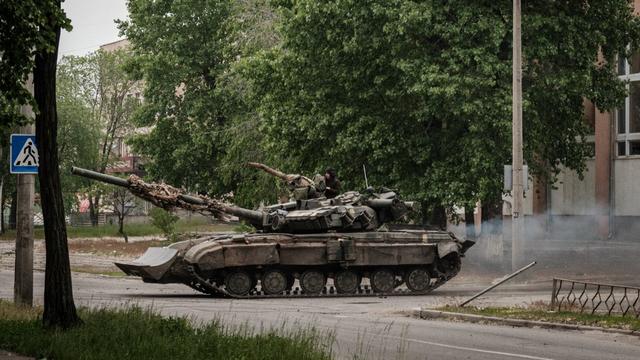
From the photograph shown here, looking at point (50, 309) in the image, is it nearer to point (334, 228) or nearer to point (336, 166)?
point (334, 228)

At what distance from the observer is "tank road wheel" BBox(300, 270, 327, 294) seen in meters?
26.0

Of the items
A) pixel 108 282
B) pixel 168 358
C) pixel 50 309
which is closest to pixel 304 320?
pixel 50 309

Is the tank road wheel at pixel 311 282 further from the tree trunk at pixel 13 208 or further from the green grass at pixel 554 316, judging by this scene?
the tree trunk at pixel 13 208

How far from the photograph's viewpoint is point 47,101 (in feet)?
46.6

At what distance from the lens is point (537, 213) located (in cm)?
4541

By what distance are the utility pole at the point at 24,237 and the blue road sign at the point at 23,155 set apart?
15.4 inches

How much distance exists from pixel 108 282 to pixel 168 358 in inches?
746

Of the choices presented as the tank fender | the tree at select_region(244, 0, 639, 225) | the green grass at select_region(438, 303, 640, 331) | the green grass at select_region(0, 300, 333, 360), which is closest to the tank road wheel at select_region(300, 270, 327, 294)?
the tank fender

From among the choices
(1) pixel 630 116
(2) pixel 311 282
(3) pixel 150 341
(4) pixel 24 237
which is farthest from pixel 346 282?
(1) pixel 630 116

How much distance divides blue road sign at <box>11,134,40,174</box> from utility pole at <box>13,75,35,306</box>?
392 mm

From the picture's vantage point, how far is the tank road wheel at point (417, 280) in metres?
27.5

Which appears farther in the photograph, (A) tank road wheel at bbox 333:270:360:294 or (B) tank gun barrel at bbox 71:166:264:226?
(A) tank road wheel at bbox 333:270:360:294

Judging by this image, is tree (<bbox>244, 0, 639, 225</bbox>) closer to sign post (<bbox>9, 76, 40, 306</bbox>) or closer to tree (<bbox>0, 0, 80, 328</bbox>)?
sign post (<bbox>9, 76, 40, 306</bbox>)

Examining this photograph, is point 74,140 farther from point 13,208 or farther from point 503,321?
point 503,321
